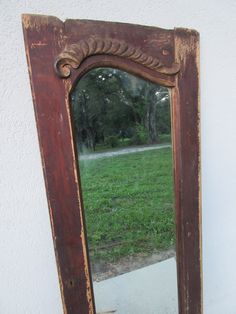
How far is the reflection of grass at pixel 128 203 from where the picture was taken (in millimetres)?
723

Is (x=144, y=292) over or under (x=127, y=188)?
under

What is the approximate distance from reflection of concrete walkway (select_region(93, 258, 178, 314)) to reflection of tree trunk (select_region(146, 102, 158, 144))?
1.45 ft

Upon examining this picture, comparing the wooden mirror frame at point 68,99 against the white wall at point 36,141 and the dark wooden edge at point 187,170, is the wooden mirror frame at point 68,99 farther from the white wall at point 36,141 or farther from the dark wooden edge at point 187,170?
the white wall at point 36,141

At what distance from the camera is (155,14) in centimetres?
77

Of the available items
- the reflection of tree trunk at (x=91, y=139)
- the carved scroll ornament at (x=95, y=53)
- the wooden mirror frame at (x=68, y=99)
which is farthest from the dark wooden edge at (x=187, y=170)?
the reflection of tree trunk at (x=91, y=139)

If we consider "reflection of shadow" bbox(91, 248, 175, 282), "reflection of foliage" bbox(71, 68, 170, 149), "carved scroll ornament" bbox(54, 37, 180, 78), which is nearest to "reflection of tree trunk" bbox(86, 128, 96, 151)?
"reflection of foliage" bbox(71, 68, 170, 149)

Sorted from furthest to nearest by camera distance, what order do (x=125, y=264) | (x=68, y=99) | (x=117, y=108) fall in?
(x=125, y=264), (x=117, y=108), (x=68, y=99)

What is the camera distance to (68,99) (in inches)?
23.3

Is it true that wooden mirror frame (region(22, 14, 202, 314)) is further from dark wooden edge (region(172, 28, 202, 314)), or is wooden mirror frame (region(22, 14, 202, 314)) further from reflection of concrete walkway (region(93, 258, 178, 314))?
reflection of concrete walkway (region(93, 258, 178, 314))

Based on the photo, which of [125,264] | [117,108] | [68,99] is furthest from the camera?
[125,264]

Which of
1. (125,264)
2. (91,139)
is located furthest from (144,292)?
(91,139)

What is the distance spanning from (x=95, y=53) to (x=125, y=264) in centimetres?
68

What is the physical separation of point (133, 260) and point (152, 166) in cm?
34

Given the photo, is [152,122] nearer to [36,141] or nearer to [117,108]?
[117,108]
